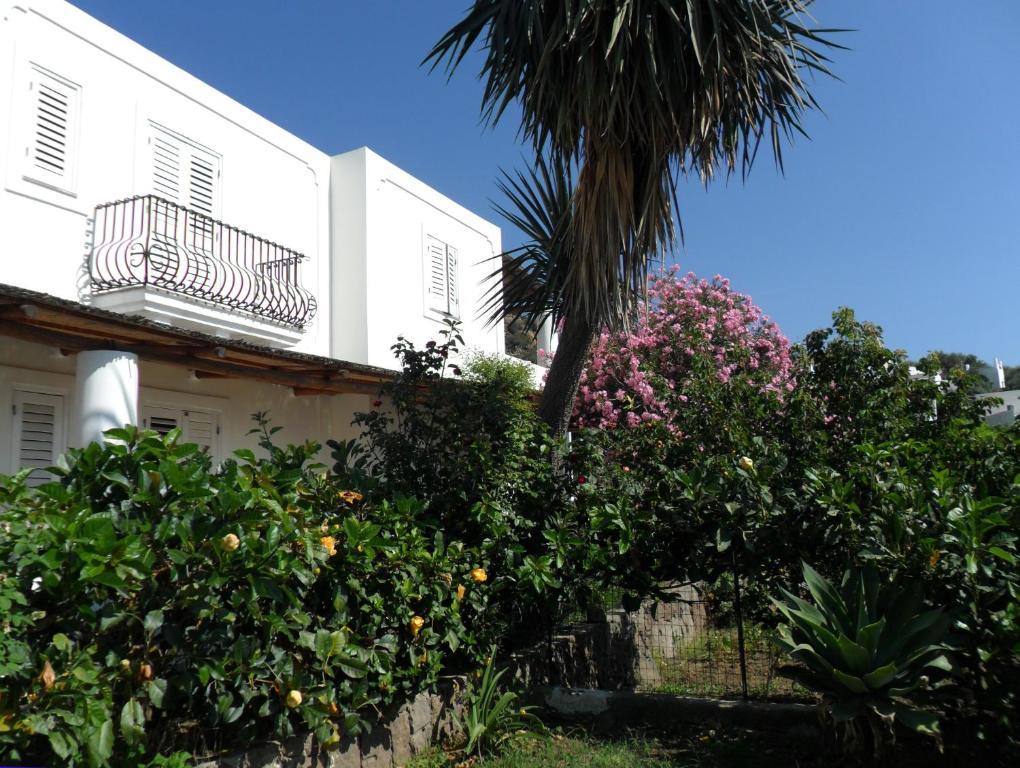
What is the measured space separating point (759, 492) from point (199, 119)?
33.5ft

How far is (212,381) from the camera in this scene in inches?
454

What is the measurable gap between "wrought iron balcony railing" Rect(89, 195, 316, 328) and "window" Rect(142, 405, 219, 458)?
1.61m

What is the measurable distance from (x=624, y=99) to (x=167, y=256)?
6482 millimetres

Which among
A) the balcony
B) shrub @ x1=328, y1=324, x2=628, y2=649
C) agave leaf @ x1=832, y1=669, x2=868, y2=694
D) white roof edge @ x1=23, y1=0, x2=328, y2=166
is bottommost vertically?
agave leaf @ x1=832, y1=669, x2=868, y2=694

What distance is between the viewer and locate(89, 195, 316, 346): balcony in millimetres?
9961

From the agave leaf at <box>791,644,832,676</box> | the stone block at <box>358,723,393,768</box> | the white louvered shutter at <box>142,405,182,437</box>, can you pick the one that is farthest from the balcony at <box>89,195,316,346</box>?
the agave leaf at <box>791,644,832,676</box>

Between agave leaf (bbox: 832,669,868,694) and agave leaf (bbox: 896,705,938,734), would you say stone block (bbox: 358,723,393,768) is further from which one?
agave leaf (bbox: 896,705,938,734)

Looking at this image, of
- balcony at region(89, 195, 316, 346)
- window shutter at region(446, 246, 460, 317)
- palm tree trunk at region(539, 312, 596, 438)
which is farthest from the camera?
window shutter at region(446, 246, 460, 317)

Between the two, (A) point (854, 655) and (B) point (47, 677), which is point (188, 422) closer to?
(B) point (47, 677)

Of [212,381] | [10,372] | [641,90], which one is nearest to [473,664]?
[641,90]

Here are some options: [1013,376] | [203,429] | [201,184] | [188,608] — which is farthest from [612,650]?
[1013,376]

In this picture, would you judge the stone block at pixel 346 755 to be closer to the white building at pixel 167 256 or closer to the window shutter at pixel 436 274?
the white building at pixel 167 256

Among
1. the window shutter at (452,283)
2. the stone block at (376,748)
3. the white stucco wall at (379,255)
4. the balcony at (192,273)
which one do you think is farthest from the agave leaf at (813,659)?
the window shutter at (452,283)

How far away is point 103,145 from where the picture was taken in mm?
10344
